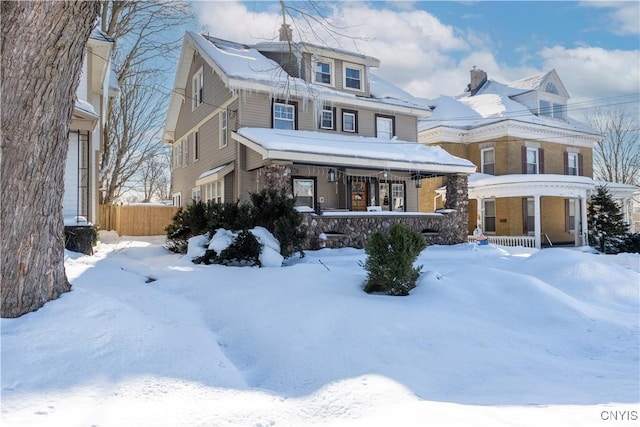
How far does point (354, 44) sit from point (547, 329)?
520cm

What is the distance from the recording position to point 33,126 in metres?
3.71

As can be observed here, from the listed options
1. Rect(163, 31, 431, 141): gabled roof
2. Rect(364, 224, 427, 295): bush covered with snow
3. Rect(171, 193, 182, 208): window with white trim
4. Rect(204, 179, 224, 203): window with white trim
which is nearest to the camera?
Rect(364, 224, 427, 295): bush covered with snow

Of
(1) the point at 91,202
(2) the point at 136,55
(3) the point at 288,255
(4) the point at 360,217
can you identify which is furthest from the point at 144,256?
(2) the point at 136,55

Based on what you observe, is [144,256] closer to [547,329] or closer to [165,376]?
[165,376]

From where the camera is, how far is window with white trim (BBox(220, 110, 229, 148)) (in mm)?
15750

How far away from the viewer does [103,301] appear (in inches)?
168

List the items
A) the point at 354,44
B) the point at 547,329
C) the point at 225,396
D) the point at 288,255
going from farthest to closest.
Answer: the point at 288,255, the point at 354,44, the point at 547,329, the point at 225,396

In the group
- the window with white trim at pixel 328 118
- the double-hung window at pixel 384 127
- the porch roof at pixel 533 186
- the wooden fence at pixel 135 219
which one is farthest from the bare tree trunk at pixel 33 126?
the porch roof at pixel 533 186

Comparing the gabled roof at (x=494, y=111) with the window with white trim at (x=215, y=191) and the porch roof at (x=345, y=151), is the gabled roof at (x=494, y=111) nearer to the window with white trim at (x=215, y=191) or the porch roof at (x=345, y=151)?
the porch roof at (x=345, y=151)

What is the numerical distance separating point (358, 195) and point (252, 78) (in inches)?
234

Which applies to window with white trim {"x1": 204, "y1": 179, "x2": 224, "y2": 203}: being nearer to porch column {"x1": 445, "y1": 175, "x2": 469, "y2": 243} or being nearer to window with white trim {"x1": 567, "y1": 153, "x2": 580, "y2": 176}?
porch column {"x1": 445, "y1": 175, "x2": 469, "y2": 243}

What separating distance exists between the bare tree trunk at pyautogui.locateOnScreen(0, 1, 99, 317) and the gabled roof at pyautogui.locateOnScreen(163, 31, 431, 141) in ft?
30.4

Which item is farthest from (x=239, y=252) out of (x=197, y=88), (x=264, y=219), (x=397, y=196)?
(x=197, y=88)

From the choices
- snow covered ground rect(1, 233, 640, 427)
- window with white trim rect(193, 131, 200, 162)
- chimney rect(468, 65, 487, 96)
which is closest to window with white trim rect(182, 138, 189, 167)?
window with white trim rect(193, 131, 200, 162)
